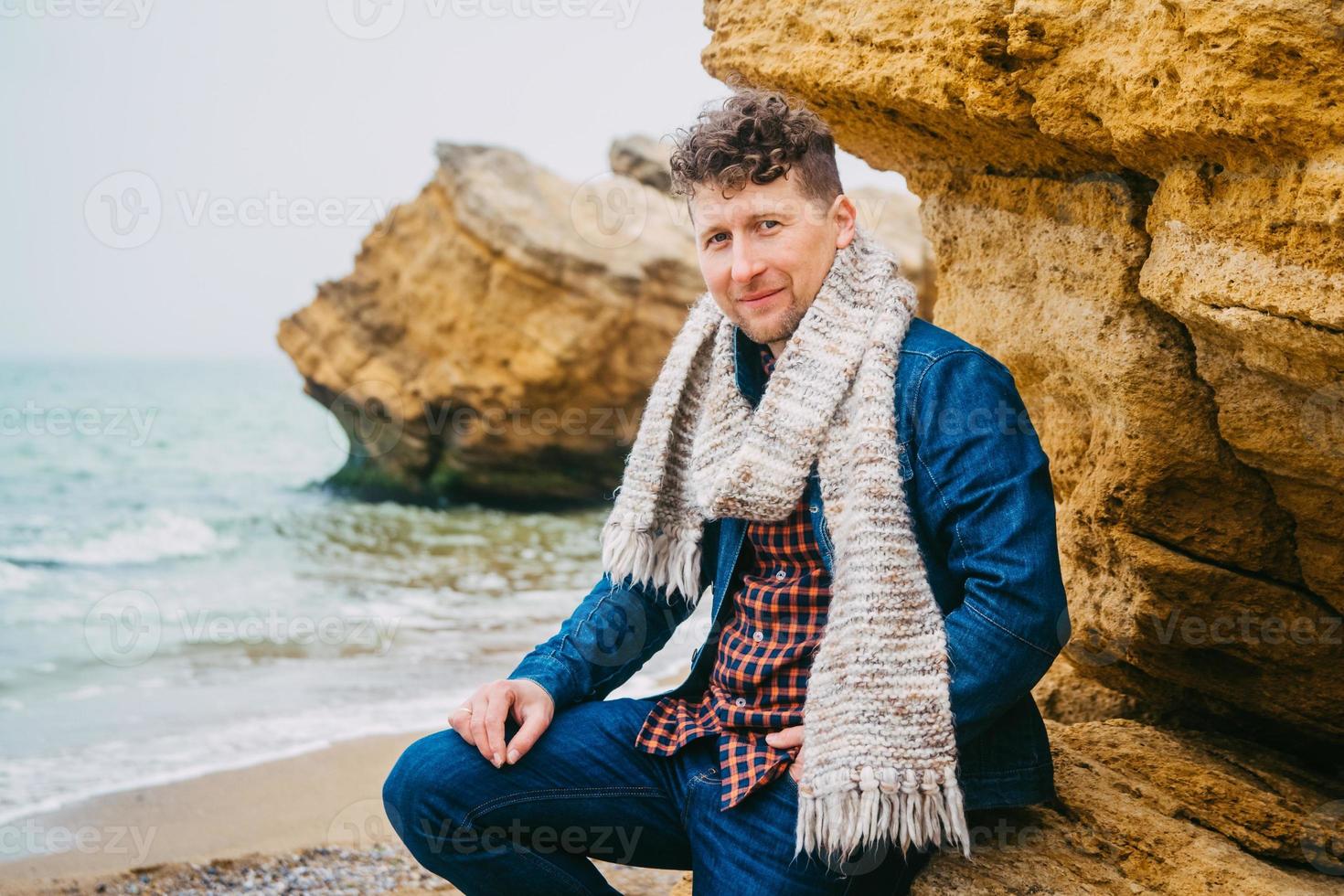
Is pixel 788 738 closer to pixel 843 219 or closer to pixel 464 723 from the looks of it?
pixel 464 723

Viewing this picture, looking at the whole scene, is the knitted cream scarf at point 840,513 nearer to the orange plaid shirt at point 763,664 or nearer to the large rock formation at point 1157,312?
the orange plaid shirt at point 763,664

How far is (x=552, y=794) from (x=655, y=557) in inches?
24.3

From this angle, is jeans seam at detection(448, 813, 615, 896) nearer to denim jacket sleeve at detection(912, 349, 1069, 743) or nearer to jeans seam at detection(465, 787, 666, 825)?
jeans seam at detection(465, 787, 666, 825)

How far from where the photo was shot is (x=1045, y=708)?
12.2ft

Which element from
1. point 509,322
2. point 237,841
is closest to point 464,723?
point 237,841

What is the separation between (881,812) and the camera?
2074 millimetres

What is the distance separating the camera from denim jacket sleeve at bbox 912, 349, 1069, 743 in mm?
2066

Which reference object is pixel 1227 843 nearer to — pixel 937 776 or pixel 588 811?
pixel 937 776

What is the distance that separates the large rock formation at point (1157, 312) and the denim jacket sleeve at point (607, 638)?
2.84 ft

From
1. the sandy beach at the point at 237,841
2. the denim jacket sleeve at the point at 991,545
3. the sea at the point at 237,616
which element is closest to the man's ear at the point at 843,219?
the denim jacket sleeve at the point at 991,545

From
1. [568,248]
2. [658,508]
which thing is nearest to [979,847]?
[658,508]

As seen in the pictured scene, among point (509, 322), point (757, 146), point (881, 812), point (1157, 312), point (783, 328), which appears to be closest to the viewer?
point (881, 812)

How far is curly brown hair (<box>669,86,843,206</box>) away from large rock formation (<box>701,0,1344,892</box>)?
0.49 m

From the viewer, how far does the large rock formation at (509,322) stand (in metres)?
14.6
